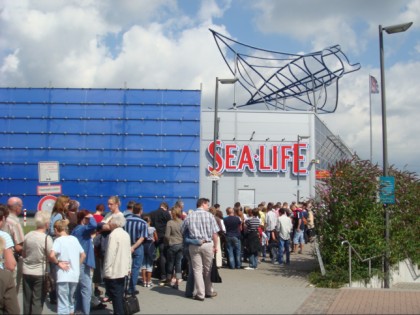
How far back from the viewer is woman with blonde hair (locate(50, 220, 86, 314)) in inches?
305

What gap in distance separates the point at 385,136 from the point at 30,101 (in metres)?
30.3

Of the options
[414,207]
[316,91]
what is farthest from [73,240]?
[316,91]

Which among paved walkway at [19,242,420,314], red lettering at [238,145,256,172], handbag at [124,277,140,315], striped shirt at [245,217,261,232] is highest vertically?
red lettering at [238,145,256,172]

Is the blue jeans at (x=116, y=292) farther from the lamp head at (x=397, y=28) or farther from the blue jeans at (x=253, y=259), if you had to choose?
the lamp head at (x=397, y=28)

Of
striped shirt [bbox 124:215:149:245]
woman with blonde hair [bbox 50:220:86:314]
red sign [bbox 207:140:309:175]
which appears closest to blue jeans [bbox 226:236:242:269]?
striped shirt [bbox 124:215:149:245]

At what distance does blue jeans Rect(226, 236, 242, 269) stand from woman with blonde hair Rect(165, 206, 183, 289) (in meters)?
3.38

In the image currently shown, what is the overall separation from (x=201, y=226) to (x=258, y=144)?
28874 millimetres

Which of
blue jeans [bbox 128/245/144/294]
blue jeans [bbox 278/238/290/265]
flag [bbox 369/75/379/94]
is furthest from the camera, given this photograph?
flag [bbox 369/75/379/94]

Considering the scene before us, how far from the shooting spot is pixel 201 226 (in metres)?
10.5

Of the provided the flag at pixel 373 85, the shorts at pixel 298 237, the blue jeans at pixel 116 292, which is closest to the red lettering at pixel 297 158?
the flag at pixel 373 85

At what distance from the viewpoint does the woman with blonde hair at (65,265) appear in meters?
7.75

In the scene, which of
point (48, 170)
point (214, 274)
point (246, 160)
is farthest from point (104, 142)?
point (214, 274)

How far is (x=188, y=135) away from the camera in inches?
1503

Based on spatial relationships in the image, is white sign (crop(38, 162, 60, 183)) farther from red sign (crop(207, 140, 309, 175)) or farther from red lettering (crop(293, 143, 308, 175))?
red lettering (crop(293, 143, 308, 175))
